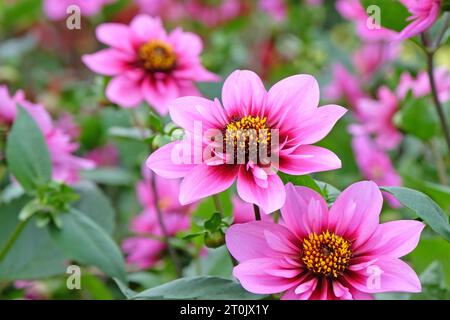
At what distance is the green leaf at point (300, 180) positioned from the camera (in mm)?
607

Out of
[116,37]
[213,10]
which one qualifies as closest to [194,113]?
[116,37]

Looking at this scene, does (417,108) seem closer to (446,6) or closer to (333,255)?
(446,6)

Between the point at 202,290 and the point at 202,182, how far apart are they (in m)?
0.08

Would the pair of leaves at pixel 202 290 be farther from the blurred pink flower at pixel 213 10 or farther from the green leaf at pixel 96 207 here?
the blurred pink flower at pixel 213 10

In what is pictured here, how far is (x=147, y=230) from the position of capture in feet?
3.41

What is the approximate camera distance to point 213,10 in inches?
74.4

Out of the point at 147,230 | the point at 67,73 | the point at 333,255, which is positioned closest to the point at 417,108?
the point at 147,230

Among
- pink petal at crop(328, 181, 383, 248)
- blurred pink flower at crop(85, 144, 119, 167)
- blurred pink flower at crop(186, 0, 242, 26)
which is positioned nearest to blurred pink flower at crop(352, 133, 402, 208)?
blurred pink flower at crop(85, 144, 119, 167)

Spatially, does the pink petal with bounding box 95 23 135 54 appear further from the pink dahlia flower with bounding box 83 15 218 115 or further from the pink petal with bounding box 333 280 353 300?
the pink petal with bounding box 333 280 353 300

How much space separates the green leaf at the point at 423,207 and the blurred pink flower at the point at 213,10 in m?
1.28

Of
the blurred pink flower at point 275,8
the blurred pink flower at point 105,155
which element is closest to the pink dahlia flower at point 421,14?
the blurred pink flower at point 105,155

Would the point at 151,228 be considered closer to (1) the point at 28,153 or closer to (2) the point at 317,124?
(1) the point at 28,153

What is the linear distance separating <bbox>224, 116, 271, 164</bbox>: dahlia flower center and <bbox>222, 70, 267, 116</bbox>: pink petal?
10 millimetres

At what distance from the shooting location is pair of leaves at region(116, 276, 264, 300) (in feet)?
1.87
